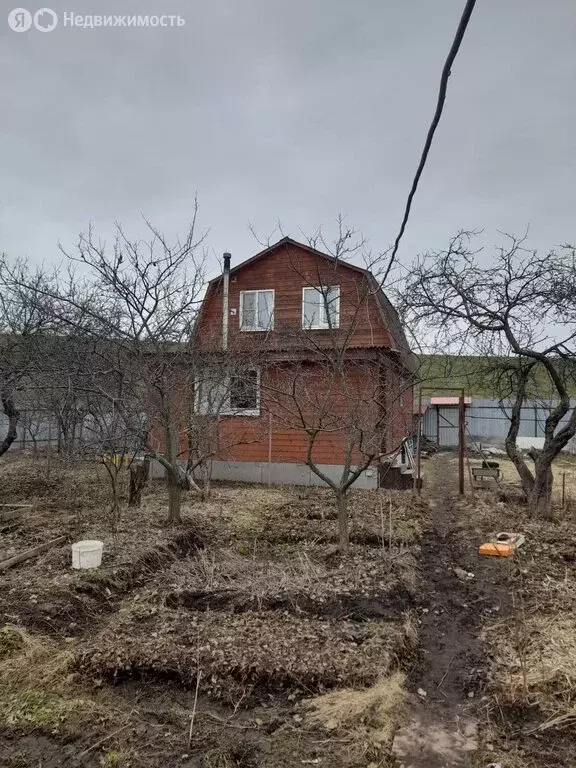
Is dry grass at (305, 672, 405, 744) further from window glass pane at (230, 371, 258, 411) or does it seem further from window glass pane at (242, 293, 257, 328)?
window glass pane at (242, 293, 257, 328)

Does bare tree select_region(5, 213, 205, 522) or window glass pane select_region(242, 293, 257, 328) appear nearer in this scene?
bare tree select_region(5, 213, 205, 522)

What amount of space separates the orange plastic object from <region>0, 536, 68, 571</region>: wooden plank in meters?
5.44

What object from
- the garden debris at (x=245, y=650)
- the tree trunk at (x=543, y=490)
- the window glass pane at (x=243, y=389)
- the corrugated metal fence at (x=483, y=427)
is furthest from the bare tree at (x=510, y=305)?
the corrugated metal fence at (x=483, y=427)

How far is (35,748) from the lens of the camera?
9.02ft

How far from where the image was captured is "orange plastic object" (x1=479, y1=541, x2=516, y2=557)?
20.7 ft

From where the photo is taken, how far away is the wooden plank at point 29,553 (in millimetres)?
5562

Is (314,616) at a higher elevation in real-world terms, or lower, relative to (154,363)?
lower

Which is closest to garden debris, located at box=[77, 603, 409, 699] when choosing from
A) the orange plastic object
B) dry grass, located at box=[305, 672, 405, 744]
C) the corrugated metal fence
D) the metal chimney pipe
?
dry grass, located at box=[305, 672, 405, 744]

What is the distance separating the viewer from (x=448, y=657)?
404 centimetres

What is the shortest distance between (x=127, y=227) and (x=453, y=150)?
6.07 meters

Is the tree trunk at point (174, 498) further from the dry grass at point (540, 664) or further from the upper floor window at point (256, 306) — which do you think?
the upper floor window at point (256, 306)

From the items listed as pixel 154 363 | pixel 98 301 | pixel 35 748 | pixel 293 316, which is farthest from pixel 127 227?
pixel 35 748

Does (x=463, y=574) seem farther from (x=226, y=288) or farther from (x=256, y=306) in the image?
(x=226, y=288)

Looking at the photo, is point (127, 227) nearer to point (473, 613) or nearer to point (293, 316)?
point (293, 316)
